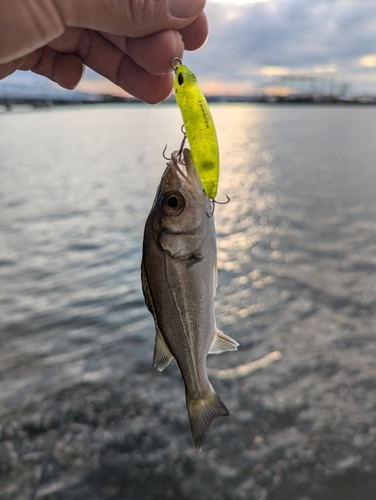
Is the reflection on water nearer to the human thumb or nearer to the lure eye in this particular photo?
the lure eye

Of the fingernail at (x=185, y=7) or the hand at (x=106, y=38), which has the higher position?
the fingernail at (x=185, y=7)

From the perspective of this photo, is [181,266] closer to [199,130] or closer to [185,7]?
[199,130]

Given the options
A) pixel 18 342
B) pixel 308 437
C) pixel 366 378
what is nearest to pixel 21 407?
pixel 18 342

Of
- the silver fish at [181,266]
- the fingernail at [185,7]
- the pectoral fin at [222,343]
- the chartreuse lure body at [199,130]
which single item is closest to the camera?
the chartreuse lure body at [199,130]

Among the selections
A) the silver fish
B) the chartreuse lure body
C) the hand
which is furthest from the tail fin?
the hand

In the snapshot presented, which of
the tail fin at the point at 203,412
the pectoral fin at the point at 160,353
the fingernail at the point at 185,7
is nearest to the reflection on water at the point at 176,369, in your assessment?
the fingernail at the point at 185,7

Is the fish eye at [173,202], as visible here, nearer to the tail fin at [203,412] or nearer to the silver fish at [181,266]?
the silver fish at [181,266]
